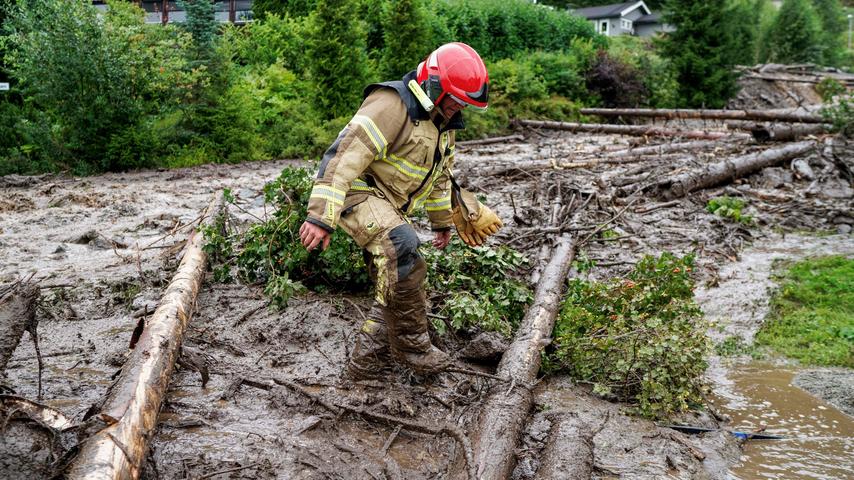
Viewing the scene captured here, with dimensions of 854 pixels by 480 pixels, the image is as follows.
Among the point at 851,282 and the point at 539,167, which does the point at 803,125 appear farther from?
the point at 851,282

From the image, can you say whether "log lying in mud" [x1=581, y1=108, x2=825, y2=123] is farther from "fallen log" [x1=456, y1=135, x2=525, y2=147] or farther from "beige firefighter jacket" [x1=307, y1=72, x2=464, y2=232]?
"beige firefighter jacket" [x1=307, y1=72, x2=464, y2=232]

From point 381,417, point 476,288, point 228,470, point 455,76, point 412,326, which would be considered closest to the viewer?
point 228,470

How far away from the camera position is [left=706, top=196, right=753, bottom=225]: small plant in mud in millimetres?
9172

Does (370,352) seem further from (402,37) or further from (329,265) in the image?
(402,37)

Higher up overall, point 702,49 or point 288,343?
point 702,49

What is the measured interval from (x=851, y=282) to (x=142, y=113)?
39.7ft

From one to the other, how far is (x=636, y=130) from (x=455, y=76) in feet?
53.0

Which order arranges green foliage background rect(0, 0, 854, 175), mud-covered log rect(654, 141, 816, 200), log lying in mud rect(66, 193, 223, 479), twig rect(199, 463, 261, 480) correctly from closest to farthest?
log lying in mud rect(66, 193, 223, 479) < twig rect(199, 463, 261, 480) < mud-covered log rect(654, 141, 816, 200) < green foliage background rect(0, 0, 854, 175)

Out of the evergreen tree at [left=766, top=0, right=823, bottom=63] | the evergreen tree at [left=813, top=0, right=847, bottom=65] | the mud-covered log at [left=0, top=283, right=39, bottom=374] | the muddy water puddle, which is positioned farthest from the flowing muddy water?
the evergreen tree at [left=813, top=0, right=847, bottom=65]

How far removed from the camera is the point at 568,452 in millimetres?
3367

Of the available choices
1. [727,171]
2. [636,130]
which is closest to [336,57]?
[636,130]

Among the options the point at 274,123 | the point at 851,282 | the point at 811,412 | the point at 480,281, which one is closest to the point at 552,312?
the point at 480,281

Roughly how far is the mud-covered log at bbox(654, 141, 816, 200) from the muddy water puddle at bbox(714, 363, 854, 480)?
18.9ft

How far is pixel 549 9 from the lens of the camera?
3033 cm
